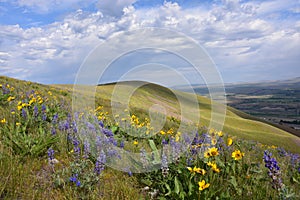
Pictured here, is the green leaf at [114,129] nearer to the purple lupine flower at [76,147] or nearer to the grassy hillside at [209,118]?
the purple lupine flower at [76,147]

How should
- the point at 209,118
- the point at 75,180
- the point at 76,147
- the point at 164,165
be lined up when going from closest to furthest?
1. the point at 75,180
2. the point at 164,165
3. the point at 76,147
4. the point at 209,118

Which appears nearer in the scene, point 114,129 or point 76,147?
point 76,147

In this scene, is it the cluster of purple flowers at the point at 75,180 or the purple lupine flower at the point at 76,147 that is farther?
the purple lupine flower at the point at 76,147

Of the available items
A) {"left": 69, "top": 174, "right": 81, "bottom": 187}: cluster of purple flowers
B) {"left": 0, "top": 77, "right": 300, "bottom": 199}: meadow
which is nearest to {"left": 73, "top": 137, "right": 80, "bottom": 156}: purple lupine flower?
{"left": 0, "top": 77, "right": 300, "bottom": 199}: meadow

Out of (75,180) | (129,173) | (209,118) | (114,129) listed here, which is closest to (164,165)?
(129,173)

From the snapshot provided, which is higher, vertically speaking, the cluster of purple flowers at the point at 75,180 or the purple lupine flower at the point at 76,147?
the purple lupine flower at the point at 76,147

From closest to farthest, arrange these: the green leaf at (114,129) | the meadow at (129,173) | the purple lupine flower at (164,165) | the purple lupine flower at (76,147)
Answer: the meadow at (129,173)
the purple lupine flower at (164,165)
the purple lupine flower at (76,147)
the green leaf at (114,129)

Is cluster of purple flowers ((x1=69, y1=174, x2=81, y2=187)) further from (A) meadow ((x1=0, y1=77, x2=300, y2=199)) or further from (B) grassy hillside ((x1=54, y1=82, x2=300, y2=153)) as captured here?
(B) grassy hillside ((x1=54, y1=82, x2=300, y2=153))

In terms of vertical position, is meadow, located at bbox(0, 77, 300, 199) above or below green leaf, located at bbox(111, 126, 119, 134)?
below

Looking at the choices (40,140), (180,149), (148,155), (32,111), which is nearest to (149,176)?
(148,155)

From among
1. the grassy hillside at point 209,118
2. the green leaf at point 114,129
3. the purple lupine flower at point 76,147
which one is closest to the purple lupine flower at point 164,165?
the purple lupine flower at point 76,147

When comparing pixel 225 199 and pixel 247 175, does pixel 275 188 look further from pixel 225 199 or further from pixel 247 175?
pixel 225 199

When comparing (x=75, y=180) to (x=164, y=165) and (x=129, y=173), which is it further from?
(x=164, y=165)

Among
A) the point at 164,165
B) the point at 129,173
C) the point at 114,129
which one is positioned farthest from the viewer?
the point at 114,129
